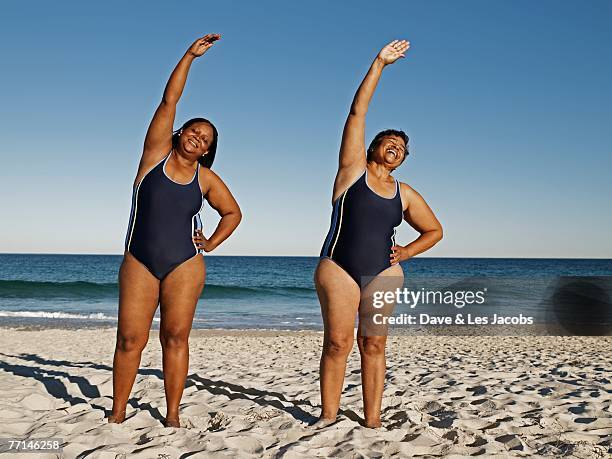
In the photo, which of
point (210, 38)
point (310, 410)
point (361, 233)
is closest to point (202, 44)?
point (210, 38)

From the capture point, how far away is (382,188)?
379cm

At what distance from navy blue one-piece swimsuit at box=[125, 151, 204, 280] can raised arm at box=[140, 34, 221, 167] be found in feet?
0.29

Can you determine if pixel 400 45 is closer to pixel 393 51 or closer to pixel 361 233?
pixel 393 51

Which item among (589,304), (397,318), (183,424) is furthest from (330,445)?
(589,304)

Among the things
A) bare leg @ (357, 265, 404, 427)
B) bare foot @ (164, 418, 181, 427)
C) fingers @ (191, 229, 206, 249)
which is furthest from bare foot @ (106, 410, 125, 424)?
bare leg @ (357, 265, 404, 427)

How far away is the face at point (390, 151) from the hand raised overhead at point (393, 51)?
49cm

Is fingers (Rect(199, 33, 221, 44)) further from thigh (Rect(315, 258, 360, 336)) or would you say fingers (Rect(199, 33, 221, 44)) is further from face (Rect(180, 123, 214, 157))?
thigh (Rect(315, 258, 360, 336))

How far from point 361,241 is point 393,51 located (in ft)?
4.12

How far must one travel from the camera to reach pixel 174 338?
12.1 ft

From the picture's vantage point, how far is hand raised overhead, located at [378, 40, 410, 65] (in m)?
3.74

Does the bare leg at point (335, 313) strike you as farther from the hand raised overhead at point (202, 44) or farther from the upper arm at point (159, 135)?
the hand raised overhead at point (202, 44)

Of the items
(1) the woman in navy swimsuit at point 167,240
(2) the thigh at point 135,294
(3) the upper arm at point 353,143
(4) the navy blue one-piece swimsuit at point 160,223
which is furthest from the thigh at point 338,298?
(2) the thigh at point 135,294

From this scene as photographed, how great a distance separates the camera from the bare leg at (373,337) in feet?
12.2

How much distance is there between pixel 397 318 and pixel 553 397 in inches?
558
